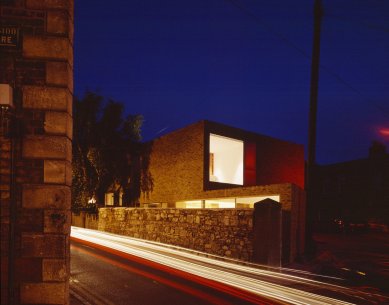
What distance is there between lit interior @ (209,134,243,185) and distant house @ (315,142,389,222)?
53.4 feet

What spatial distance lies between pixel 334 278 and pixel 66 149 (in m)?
9.71

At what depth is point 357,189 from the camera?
131ft

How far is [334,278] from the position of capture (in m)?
11.7

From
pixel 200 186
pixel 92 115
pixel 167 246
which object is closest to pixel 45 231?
pixel 167 246

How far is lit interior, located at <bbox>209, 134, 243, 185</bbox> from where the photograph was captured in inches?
987

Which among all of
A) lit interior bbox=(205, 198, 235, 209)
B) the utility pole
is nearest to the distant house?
lit interior bbox=(205, 198, 235, 209)

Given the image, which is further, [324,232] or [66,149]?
[324,232]

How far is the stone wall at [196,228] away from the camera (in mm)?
14641

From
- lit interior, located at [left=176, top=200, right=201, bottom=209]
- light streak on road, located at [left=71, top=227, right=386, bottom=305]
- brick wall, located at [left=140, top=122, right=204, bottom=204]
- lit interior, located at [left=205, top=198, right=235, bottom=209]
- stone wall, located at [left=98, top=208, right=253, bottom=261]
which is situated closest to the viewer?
light streak on road, located at [left=71, top=227, right=386, bottom=305]

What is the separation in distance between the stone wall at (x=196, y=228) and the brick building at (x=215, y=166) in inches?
125

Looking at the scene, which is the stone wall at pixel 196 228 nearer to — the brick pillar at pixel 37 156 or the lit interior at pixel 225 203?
the lit interior at pixel 225 203

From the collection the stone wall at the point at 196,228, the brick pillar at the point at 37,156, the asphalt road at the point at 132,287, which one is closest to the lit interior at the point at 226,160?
the stone wall at the point at 196,228

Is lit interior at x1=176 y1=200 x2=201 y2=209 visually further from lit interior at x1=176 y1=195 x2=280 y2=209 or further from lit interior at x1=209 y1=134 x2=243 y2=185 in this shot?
lit interior at x1=209 y1=134 x2=243 y2=185

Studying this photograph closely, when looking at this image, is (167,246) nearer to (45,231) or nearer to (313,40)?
(313,40)
